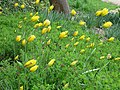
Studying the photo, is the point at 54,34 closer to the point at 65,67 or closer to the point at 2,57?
the point at 2,57

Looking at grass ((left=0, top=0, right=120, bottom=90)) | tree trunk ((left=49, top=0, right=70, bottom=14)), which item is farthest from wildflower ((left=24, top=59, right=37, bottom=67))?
tree trunk ((left=49, top=0, right=70, bottom=14))

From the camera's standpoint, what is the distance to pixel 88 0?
15602 millimetres

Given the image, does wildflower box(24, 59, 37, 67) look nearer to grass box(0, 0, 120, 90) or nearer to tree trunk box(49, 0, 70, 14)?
grass box(0, 0, 120, 90)

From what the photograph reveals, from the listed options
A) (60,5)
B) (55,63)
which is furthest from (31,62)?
(60,5)

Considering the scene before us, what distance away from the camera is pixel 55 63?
3.37m

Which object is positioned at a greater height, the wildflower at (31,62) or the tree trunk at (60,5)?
the wildflower at (31,62)

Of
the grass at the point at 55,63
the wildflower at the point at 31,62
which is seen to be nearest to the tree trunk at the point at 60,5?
the grass at the point at 55,63

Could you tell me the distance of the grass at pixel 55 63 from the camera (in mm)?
2945

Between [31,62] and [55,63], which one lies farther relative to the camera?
[55,63]

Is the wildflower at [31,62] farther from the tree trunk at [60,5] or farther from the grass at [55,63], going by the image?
the tree trunk at [60,5]

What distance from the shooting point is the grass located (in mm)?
2945

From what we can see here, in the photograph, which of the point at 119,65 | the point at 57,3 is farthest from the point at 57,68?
the point at 57,3

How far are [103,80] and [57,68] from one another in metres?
0.52

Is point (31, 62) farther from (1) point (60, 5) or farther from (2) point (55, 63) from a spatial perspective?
(1) point (60, 5)
